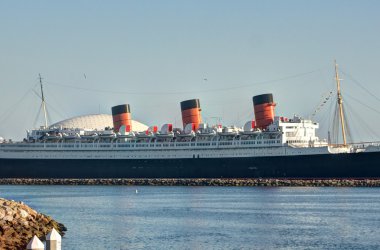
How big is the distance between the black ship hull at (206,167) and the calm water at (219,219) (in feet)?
51.9

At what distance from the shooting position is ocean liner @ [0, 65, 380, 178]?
3883 inches

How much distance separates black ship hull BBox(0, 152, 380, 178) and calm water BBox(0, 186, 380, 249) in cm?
1583

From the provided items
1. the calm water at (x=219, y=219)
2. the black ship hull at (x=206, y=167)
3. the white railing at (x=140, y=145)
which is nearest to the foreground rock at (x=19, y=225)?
the calm water at (x=219, y=219)

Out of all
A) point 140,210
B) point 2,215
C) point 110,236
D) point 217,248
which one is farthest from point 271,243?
point 140,210

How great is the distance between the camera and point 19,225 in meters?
39.6

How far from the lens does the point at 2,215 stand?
39.6 m

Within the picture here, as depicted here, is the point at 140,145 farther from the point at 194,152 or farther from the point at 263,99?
the point at 263,99

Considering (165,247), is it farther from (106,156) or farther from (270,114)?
(106,156)

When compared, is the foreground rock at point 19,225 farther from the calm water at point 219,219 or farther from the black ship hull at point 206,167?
the black ship hull at point 206,167

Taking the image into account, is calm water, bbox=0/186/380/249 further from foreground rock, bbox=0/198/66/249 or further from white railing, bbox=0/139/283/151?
white railing, bbox=0/139/283/151

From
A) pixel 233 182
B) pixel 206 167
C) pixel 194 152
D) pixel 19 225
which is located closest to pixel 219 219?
pixel 19 225

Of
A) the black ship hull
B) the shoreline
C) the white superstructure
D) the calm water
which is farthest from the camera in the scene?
the white superstructure

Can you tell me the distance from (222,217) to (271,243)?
44.2 feet

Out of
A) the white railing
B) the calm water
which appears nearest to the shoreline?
the white railing
